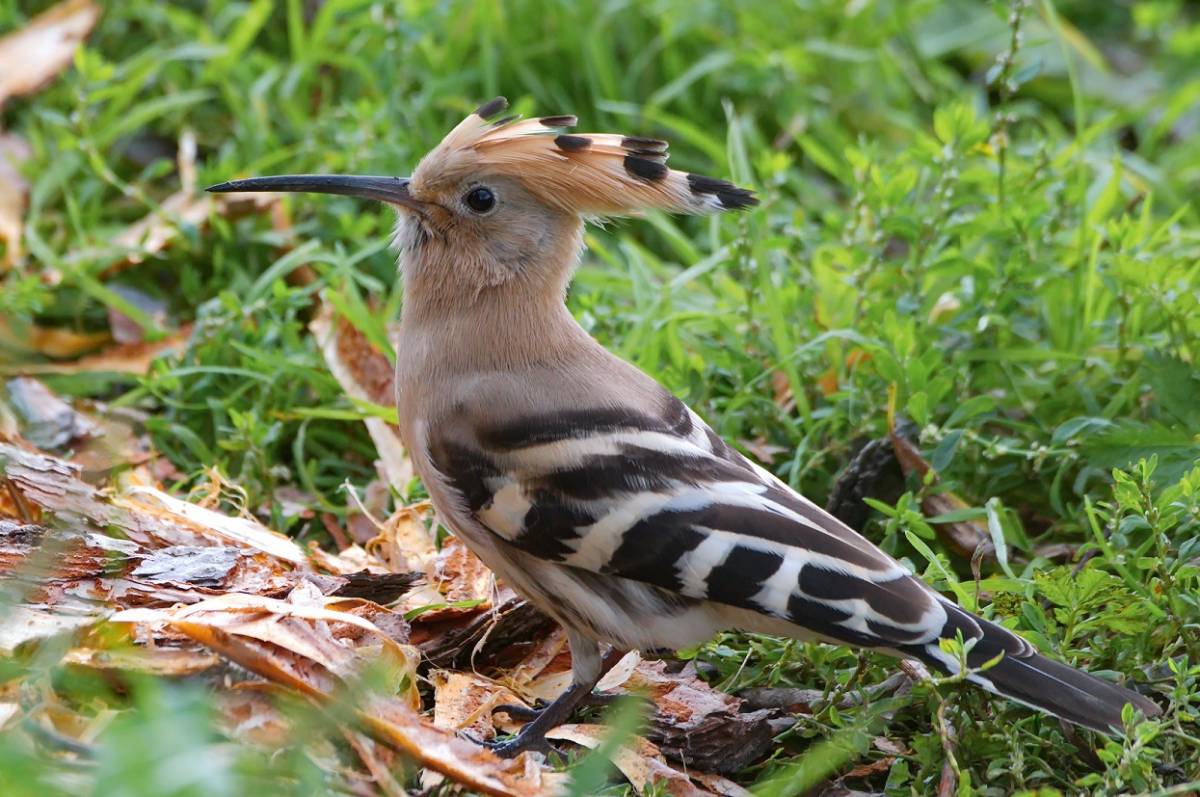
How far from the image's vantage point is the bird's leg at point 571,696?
2.57 m

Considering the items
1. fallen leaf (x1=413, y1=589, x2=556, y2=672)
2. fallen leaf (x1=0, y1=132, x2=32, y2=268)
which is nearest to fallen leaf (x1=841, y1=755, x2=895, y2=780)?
fallen leaf (x1=413, y1=589, x2=556, y2=672)

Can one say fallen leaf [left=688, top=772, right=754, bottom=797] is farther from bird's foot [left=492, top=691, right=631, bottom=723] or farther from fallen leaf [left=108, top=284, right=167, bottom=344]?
fallen leaf [left=108, top=284, right=167, bottom=344]

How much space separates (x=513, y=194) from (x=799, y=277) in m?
1.04

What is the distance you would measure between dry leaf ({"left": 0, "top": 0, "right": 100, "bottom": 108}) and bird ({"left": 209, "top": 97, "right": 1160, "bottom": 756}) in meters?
1.94

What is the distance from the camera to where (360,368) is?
3531mm

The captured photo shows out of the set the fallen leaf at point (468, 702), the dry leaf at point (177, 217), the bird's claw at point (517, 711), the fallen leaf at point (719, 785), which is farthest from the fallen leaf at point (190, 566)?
the dry leaf at point (177, 217)

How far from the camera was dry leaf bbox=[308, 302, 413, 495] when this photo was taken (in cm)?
→ 343

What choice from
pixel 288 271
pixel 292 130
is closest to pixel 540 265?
pixel 288 271

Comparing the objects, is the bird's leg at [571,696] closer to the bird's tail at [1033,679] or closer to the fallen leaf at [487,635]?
the fallen leaf at [487,635]

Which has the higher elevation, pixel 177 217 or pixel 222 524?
pixel 177 217

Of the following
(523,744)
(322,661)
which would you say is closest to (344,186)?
(322,661)

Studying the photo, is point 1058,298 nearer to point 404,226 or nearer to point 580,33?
point 404,226

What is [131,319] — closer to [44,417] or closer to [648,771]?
[44,417]

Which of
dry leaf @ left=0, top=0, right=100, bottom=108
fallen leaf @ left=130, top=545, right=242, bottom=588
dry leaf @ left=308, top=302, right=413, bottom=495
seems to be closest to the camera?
fallen leaf @ left=130, top=545, right=242, bottom=588
